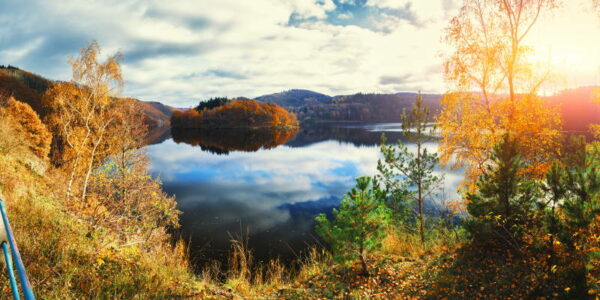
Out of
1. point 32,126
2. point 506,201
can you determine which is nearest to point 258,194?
point 506,201

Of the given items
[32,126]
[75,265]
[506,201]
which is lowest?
[75,265]

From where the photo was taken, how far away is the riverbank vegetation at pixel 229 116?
156 metres

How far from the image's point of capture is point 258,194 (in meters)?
34.3

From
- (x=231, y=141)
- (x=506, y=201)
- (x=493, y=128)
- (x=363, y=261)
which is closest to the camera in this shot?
(x=506, y=201)

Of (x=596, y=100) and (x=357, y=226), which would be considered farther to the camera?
(x=596, y=100)

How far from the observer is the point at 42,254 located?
21.6 feet

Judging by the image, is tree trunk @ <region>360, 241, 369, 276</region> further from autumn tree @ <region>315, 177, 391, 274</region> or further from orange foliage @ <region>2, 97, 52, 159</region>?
orange foliage @ <region>2, 97, 52, 159</region>

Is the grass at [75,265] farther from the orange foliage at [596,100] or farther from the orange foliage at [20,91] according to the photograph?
the orange foliage at [20,91]

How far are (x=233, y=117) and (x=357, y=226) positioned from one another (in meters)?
154

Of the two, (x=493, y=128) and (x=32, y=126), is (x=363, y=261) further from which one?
(x=32, y=126)

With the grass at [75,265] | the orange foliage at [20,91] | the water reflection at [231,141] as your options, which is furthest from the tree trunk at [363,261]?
the orange foliage at [20,91]

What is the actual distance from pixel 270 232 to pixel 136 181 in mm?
11236

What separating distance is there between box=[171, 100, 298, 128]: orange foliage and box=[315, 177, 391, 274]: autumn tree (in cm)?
15241

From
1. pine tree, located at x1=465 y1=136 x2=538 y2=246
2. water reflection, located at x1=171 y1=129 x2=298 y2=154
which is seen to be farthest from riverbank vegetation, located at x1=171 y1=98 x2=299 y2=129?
pine tree, located at x1=465 y1=136 x2=538 y2=246
